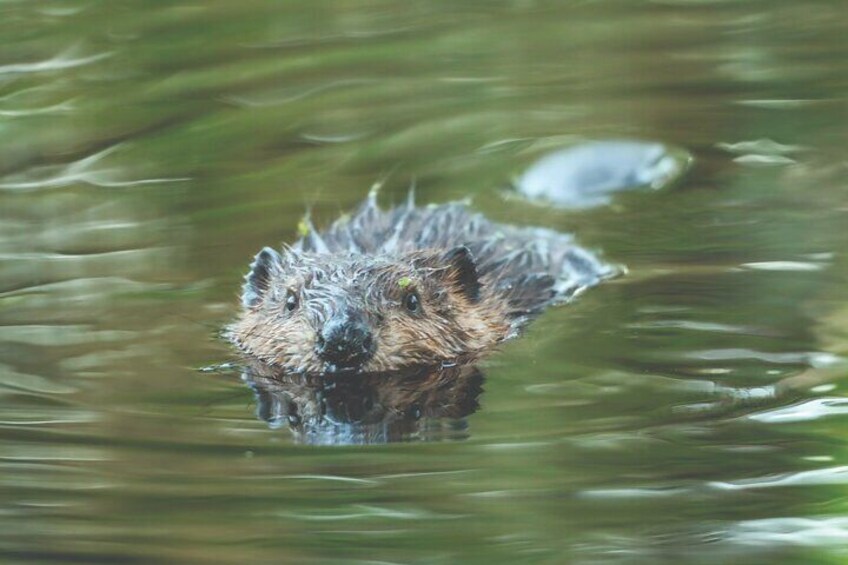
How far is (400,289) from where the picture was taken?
21.8 feet

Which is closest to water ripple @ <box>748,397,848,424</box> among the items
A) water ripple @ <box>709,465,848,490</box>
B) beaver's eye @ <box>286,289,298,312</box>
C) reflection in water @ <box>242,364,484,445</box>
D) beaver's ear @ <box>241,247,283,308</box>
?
water ripple @ <box>709,465,848,490</box>

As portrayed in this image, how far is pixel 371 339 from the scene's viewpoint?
20.9 feet

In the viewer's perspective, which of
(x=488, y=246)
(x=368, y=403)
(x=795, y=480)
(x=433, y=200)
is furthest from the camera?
(x=433, y=200)

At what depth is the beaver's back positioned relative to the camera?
752 centimetres

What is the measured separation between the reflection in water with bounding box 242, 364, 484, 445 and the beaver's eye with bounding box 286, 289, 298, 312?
23 centimetres

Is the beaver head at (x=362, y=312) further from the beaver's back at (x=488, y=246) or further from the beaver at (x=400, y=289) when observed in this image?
the beaver's back at (x=488, y=246)

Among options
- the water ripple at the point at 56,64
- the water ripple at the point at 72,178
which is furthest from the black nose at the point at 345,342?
the water ripple at the point at 56,64

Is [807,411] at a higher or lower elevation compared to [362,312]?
lower

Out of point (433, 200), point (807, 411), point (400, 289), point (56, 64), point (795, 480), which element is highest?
point (56, 64)

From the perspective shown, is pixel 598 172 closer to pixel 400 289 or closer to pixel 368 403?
pixel 400 289

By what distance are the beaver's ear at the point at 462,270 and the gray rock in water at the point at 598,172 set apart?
1745 millimetres

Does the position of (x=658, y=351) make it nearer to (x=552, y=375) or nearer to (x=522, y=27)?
(x=552, y=375)

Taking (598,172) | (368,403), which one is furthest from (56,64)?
(368,403)

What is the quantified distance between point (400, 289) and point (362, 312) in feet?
1.05
